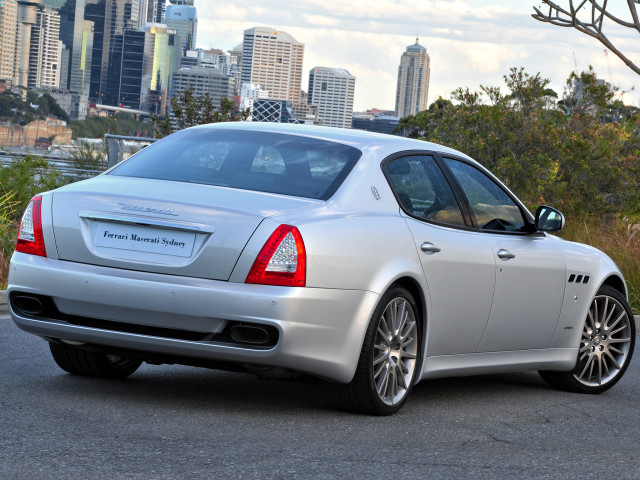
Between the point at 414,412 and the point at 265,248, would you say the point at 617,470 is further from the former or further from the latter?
the point at 265,248

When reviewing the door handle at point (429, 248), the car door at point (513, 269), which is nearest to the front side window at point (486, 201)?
the car door at point (513, 269)

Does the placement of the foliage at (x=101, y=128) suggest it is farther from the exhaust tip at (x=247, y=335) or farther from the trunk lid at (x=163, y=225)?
the exhaust tip at (x=247, y=335)

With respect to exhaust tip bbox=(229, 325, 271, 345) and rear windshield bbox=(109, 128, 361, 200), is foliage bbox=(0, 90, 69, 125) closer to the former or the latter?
rear windshield bbox=(109, 128, 361, 200)

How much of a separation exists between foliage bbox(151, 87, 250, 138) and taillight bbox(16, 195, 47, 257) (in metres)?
23.3

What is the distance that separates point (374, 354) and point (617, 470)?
1330mm

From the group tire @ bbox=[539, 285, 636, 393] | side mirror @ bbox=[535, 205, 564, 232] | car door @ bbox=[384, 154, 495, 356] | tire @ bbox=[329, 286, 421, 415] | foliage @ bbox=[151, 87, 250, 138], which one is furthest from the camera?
foliage @ bbox=[151, 87, 250, 138]

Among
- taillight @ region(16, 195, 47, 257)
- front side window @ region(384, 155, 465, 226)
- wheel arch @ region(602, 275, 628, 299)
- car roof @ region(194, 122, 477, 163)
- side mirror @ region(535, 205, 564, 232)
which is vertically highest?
car roof @ region(194, 122, 477, 163)

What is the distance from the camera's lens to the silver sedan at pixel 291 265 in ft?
17.8

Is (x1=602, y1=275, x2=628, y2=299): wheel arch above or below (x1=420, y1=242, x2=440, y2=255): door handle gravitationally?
below

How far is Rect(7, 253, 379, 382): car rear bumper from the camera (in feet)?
17.6

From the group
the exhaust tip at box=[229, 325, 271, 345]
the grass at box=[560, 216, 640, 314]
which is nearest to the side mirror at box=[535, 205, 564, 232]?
the exhaust tip at box=[229, 325, 271, 345]

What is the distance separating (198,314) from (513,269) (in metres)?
2.30

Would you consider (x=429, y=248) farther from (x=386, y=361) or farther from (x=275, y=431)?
(x=275, y=431)

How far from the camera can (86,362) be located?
661cm
